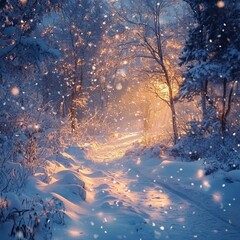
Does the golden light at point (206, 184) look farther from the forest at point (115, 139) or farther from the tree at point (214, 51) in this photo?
the tree at point (214, 51)

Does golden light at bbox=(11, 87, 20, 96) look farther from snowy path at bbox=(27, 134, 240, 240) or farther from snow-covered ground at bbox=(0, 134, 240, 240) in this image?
snowy path at bbox=(27, 134, 240, 240)

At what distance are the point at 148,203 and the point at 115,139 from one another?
61.0 feet

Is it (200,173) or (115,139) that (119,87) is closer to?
(115,139)

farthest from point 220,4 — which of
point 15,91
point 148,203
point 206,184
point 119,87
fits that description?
point 119,87

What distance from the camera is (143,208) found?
7.94m

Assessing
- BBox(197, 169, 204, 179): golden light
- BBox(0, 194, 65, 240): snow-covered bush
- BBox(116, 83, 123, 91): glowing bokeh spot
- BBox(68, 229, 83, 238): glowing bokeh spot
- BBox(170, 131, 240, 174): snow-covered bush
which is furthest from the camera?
BBox(116, 83, 123, 91): glowing bokeh spot

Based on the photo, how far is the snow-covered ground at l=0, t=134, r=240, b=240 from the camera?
627 cm

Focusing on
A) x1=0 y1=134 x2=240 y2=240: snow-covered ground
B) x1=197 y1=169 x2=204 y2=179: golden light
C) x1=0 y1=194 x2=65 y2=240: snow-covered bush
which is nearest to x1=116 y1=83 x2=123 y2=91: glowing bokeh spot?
x1=0 y1=134 x2=240 y2=240: snow-covered ground

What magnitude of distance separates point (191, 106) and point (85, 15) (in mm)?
11266

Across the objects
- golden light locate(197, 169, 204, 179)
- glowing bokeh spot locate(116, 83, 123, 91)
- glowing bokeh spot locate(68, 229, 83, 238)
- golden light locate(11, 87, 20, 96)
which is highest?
glowing bokeh spot locate(116, 83, 123, 91)

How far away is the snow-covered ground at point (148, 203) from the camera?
6266mm

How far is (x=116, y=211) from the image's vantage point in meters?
7.45

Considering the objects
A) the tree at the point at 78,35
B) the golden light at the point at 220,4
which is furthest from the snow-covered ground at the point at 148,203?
the tree at the point at 78,35

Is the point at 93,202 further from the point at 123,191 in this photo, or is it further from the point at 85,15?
the point at 85,15
